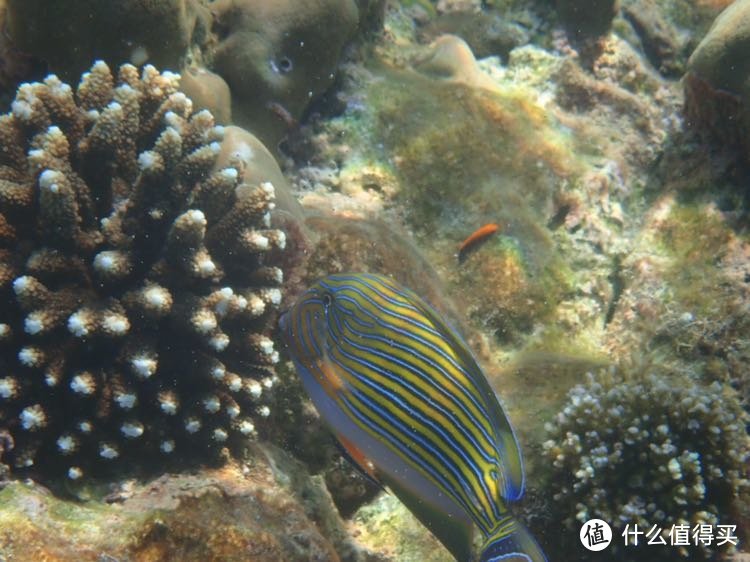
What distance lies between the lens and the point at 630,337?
16.2 feet

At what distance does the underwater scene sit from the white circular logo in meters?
0.01

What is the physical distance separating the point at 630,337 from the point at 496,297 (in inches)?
50.3

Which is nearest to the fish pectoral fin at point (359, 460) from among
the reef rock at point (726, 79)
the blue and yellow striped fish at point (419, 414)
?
the blue and yellow striped fish at point (419, 414)

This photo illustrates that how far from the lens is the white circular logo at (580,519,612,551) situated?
340 centimetres

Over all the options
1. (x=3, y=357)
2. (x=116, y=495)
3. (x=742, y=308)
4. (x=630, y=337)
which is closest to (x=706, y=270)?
→ (x=742, y=308)

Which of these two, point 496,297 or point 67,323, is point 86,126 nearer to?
point 67,323

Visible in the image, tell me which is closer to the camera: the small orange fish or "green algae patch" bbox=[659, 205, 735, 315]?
"green algae patch" bbox=[659, 205, 735, 315]

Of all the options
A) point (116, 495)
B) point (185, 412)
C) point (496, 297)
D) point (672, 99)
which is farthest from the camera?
point (672, 99)

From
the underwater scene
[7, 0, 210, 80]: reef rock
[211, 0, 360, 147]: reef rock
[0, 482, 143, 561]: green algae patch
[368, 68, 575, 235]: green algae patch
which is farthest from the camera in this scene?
[368, 68, 575, 235]: green algae patch

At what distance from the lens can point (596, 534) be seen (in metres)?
3.43

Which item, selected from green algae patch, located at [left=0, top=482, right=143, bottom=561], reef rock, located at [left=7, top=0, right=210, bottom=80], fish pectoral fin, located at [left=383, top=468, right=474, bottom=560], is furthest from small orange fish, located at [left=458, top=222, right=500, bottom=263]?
green algae patch, located at [left=0, top=482, right=143, bottom=561]

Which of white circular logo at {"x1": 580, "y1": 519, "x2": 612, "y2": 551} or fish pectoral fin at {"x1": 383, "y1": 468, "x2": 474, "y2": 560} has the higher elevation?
white circular logo at {"x1": 580, "y1": 519, "x2": 612, "y2": 551}

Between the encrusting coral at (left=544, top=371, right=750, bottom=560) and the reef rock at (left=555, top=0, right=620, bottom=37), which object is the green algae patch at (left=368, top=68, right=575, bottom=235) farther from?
the encrusting coral at (left=544, top=371, right=750, bottom=560)

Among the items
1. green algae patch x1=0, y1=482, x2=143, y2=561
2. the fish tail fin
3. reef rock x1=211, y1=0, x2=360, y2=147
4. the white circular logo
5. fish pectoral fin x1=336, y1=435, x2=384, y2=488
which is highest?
reef rock x1=211, y1=0, x2=360, y2=147
